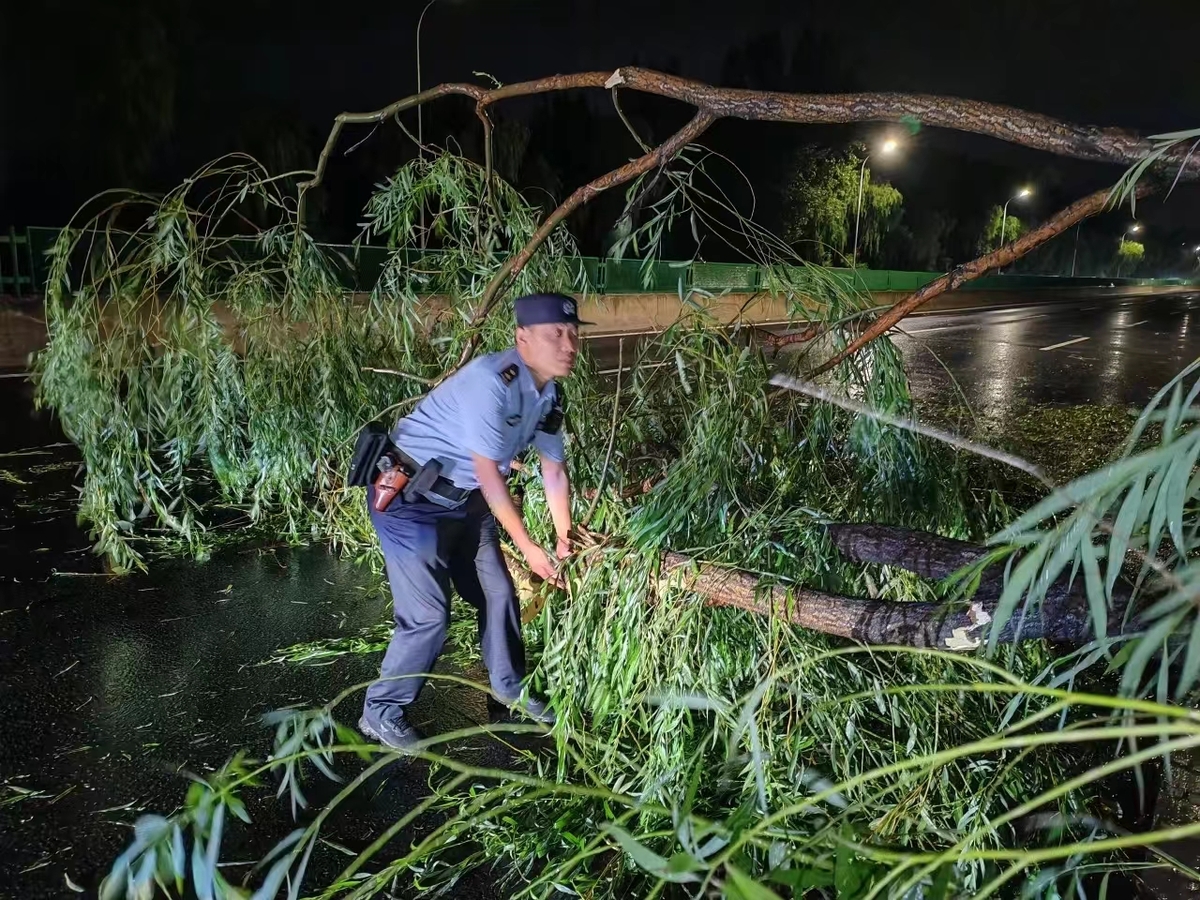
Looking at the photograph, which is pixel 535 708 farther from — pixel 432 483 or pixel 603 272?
pixel 603 272

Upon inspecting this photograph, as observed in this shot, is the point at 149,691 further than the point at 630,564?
Yes

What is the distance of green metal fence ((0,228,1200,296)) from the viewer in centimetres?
386

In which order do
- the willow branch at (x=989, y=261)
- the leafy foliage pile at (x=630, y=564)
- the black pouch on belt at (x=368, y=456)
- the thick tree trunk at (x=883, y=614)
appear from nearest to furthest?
the leafy foliage pile at (x=630, y=564) → the thick tree trunk at (x=883, y=614) → the willow branch at (x=989, y=261) → the black pouch on belt at (x=368, y=456)

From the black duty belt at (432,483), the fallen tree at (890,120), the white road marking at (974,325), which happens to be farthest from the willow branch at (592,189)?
the white road marking at (974,325)

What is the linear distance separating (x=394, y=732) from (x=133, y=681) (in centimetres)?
138

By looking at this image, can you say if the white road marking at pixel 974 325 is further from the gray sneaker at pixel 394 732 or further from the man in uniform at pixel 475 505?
the gray sneaker at pixel 394 732

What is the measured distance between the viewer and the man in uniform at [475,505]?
9.29 feet

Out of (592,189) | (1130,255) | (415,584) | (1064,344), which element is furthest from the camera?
(1130,255)

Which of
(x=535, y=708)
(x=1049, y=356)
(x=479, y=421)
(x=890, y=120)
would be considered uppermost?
(x=890, y=120)

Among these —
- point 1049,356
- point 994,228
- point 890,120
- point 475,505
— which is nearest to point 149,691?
point 475,505

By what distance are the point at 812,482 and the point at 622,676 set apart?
136cm

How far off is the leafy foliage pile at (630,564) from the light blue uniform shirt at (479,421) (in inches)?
14.6

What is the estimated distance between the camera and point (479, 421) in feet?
9.16

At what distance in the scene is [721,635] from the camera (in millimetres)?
2799
